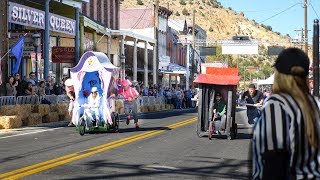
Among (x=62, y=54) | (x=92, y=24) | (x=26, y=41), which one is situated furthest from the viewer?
(x=92, y=24)

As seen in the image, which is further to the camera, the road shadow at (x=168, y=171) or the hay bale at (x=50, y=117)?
the hay bale at (x=50, y=117)

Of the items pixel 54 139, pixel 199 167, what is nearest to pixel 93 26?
pixel 54 139

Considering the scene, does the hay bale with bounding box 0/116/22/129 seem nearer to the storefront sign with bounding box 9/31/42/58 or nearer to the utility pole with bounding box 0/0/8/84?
the utility pole with bounding box 0/0/8/84

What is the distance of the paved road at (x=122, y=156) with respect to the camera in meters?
10.2

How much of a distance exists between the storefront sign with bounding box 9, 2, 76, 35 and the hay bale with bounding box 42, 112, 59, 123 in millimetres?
5085

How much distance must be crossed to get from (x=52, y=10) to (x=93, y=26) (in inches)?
155

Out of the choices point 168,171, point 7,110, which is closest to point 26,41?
point 7,110

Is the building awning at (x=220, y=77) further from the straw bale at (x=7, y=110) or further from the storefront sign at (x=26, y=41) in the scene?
the storefront sign at (x=26, y=41)

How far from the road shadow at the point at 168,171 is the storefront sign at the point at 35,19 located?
18094 mm

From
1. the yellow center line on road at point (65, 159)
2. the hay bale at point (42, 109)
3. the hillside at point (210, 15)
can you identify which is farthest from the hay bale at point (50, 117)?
the hillside at point (210, 15)

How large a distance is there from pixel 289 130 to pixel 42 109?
2204 cm

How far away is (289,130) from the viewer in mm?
3277

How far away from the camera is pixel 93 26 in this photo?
139 feet

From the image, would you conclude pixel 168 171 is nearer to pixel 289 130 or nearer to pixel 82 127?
pixel 289 130
